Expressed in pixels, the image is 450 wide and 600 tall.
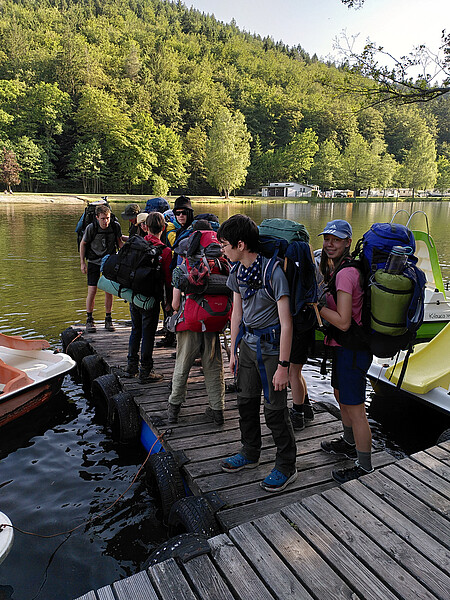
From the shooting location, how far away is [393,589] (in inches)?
84.6

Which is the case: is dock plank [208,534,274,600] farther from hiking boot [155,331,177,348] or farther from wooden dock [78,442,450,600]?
hiking boot [155,331,177,348]

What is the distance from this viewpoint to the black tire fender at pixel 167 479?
11.6ft

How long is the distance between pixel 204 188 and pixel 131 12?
89.6 meters

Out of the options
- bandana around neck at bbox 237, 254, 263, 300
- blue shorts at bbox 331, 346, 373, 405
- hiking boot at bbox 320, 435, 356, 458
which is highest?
bandana around neck at bbox 237, 254, 263, 300

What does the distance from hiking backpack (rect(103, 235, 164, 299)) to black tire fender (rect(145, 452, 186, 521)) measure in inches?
77.6

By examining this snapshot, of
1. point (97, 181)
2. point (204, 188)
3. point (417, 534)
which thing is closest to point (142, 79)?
point (204, 188)

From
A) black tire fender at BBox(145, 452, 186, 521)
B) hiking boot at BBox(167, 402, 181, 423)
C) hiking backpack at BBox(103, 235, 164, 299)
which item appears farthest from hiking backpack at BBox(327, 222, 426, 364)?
hiking backpack at BBox(103, 235, 164, 299)

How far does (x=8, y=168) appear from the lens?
52594 millimetres

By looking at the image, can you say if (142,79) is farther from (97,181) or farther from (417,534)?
(417,534)

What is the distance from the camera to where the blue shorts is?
3076mm

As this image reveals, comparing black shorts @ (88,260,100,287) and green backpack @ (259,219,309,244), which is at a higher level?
green backpack @ (259,219,309,244)

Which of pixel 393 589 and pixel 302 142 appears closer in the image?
pixel 393 589

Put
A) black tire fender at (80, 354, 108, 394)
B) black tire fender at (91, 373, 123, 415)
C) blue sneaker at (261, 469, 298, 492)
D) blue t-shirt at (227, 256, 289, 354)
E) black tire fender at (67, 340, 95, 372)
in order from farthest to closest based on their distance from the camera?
black tire fender at (67, 340, 95, 372) → black tire fender at (80, 354, 108, 394) → black tire fender at (91, 373, 123, 415) → blue sneaker at (261, 469, 298, 492) → blue t-shirt at (227, 256, 289, 354)

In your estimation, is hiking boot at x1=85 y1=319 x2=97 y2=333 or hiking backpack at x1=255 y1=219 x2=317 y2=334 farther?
hiking boot at x1=85 y1=319 x2=97 y2=333
